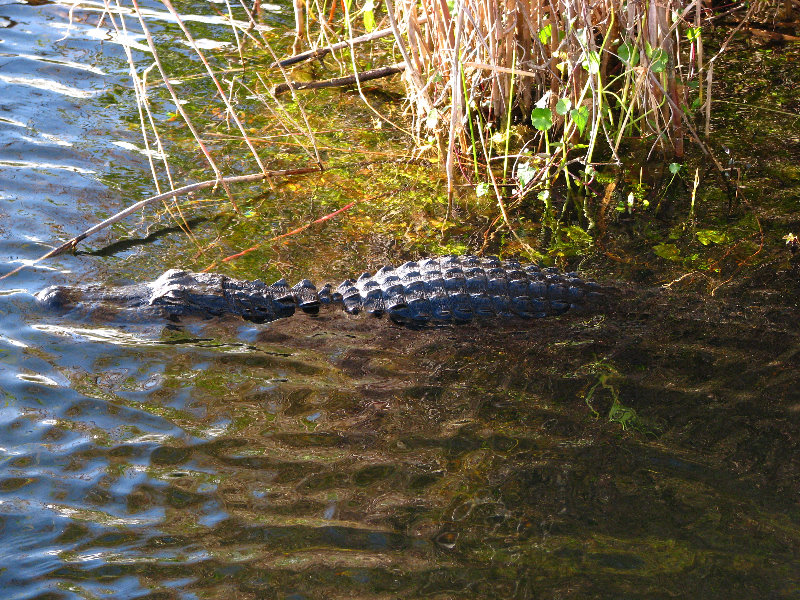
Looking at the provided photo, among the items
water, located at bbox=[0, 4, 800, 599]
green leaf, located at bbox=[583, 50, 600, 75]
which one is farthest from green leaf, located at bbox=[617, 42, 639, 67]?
water, located at bbox=[0, 4, 800, 599]

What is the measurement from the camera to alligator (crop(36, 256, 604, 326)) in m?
3.83

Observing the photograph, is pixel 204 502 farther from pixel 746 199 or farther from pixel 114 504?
pixel 746 199

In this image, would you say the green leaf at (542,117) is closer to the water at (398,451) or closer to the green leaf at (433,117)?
the green leaf at (433,117)

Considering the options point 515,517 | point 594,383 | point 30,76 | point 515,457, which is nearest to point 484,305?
point 594,383

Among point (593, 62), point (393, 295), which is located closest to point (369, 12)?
point (593, 62)

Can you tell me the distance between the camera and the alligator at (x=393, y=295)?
151 inches

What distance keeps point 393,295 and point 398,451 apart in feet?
3.45

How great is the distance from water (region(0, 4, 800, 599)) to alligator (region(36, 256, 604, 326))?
0.08m

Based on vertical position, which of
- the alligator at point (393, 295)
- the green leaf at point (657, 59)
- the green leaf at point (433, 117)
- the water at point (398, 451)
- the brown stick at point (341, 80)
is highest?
the green leaf at point (657, 59)

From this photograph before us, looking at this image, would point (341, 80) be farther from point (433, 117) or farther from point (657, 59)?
point (657, 59)

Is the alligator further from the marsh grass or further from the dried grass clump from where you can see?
the dried grass clump

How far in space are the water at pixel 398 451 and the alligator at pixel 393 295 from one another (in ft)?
0.26

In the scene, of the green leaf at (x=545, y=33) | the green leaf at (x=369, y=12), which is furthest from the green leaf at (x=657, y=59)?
the green leaf at (x=369, y=12)

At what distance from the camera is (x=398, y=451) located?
302cm
